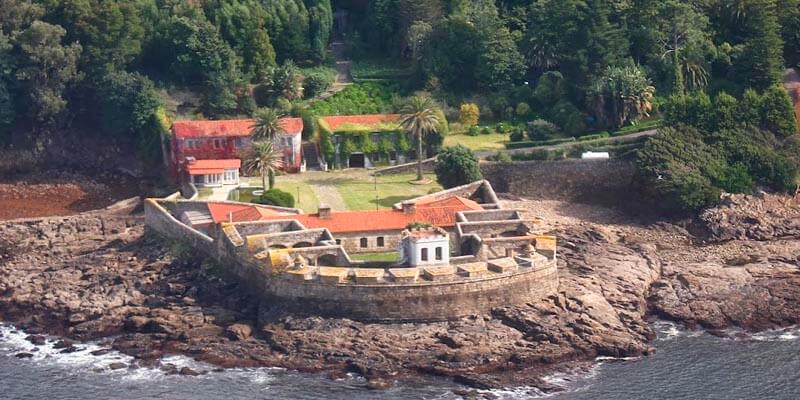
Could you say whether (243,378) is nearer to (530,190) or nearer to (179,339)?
(179,339)

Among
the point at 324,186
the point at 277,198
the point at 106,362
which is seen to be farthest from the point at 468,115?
the point at 106,362

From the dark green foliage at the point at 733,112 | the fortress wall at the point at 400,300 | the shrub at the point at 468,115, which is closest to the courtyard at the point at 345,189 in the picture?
the shrub at the point at 468,115

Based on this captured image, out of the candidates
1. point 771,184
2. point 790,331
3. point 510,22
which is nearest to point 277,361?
point 790,331

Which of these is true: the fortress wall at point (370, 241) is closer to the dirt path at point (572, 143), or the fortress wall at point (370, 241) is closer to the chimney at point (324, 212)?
the chimney at point (324, 212)

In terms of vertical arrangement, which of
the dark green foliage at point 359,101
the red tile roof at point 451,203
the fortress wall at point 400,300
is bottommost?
the fortress wall at point 400,300

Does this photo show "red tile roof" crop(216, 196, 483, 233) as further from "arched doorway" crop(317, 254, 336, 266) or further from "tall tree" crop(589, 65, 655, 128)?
"tall tree" crop(589, 65, 655, 128)

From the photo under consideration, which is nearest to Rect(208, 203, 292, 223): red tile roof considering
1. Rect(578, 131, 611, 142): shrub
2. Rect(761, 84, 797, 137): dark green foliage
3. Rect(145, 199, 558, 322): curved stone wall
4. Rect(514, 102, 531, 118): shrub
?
Rect(145, 199, 558, 322): curved stone wall

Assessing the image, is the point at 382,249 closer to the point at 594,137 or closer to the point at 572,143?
the point at 572,143
